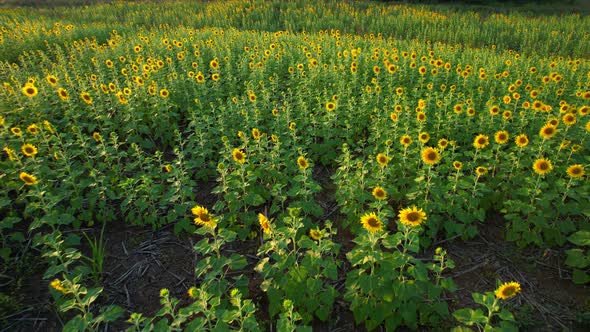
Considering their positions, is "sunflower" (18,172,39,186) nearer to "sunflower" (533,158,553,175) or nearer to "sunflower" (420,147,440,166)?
"sunflower" (420,147,440,166)

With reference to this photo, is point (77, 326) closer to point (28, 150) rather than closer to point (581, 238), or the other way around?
point (28, 150)

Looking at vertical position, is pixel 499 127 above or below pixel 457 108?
below

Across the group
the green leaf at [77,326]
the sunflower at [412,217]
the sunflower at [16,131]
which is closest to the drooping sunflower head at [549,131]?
the sunflower at [412,217]

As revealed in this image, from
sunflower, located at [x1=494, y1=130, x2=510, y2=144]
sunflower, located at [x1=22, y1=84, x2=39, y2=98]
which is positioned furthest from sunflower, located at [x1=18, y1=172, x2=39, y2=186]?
sunflower, located at [x1=494, y1=130, x2=510, y2=144]

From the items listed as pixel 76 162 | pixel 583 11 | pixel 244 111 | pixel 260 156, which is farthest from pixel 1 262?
pixel 583 11

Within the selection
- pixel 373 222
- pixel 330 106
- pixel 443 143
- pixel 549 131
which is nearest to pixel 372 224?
pixel 373 222

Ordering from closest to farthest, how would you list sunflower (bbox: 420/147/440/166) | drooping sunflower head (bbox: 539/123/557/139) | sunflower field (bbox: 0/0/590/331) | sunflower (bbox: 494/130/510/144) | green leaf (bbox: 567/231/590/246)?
sunflower field (bbox: 0/0/590/331) < green leaf (bbox: 567/231/590/246) < sunflower (bbox: 420/147/440/166) < drooping sunflower head (bbox: 539/123/557/139) < sunflower (bbox: 494/130/510/144)

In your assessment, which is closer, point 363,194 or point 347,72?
point 363,194

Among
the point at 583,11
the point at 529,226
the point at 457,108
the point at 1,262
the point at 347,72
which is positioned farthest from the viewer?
the point at 583,11

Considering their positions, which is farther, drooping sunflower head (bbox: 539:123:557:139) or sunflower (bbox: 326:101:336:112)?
sunflower (bbox: 326:101:336:112)

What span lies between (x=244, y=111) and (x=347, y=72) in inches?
125

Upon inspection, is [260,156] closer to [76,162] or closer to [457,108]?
[76,162]

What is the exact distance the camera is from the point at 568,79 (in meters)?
6.82

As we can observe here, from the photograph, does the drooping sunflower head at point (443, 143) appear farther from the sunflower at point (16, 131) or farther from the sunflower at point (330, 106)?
the sunflower at point (16, 131)
